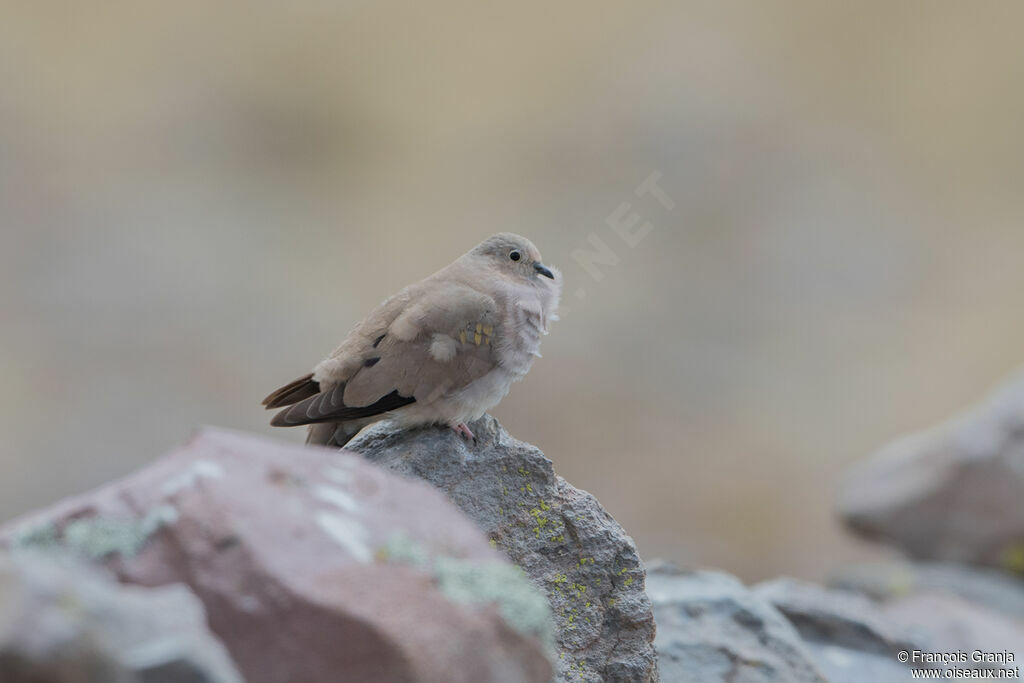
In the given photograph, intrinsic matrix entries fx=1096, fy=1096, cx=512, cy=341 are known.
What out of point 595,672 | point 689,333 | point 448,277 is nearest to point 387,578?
point 595,672

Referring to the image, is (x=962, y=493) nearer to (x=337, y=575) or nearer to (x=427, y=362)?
(x=427, y=362)

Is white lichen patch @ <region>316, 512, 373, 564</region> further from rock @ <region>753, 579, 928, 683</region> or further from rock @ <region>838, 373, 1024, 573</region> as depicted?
rock @ <region>838, 373, 1024, 573</region>

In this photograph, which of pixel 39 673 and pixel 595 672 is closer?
pixel 39 673

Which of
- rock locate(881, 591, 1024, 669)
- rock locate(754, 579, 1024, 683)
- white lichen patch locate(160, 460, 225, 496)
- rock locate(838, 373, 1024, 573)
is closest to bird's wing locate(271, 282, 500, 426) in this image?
white lichen patch locate(160, 460, 225, 496)

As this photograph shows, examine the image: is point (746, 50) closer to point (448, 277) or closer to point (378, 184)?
point (378, 184)

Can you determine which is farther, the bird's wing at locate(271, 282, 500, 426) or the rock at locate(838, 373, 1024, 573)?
the rock at locate(838, 373, 1024, 573)

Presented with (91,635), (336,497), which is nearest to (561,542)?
(336,497)

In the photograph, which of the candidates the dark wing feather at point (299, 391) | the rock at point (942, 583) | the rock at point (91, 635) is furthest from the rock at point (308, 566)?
the rock at point (942, 583)
